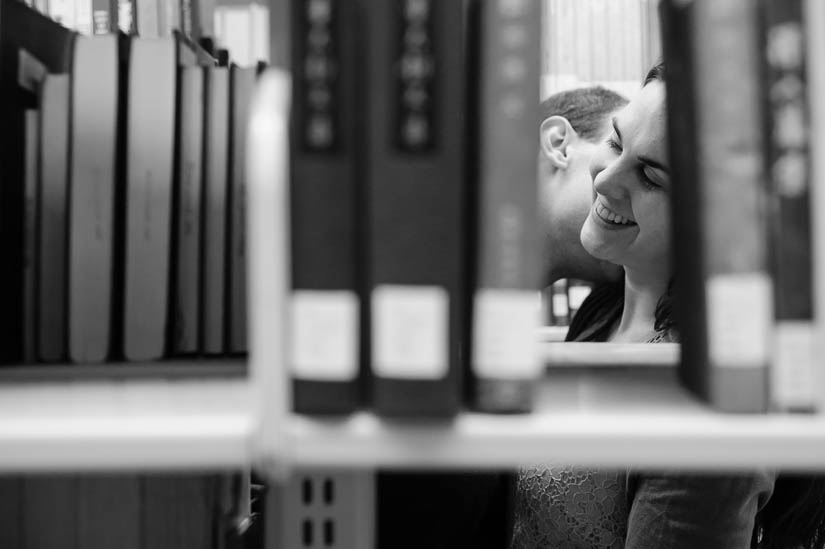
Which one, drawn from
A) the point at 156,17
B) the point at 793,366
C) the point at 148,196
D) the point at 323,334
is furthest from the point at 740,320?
the point at 156,17

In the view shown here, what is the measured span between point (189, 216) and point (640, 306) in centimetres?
73

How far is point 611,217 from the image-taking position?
909 mm

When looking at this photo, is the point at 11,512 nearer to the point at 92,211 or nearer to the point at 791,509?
the point at 92,211

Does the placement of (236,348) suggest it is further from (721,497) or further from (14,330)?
(721,497)

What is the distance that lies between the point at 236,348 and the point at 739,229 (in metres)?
0.45

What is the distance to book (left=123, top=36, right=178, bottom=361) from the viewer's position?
1.89 feet

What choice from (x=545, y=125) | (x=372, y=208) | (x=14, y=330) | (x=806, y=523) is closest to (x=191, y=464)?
(x=372, y=208)

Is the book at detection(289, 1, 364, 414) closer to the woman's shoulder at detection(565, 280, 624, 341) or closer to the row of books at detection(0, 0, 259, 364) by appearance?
the row of books at detection(0, 0, 259, 364)

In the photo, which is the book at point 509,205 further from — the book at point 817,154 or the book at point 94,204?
the book at point 94,204

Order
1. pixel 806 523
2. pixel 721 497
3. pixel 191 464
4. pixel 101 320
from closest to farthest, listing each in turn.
Result: pixel 191 464, pixel 101 320, pixel 721 497, pixel 806 523

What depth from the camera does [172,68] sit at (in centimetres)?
59

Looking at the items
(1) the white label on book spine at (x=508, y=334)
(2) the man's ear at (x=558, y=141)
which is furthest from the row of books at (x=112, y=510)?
(2) the man's ear at (x=558, y=141)

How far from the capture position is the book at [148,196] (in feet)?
1.89

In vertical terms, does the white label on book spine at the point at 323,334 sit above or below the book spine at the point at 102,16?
below
